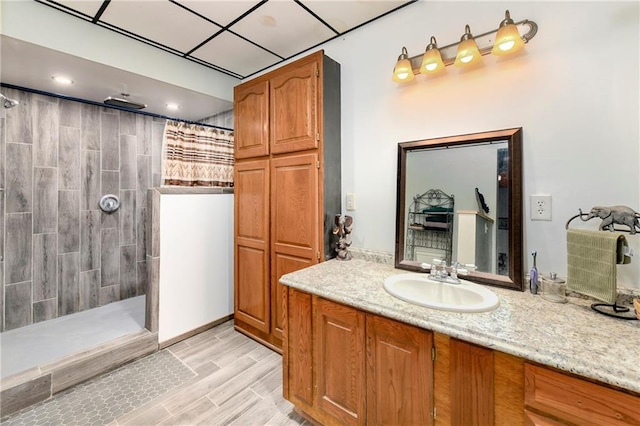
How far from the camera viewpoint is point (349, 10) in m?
1.86

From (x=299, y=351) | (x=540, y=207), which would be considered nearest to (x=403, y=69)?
(x=540, y=207)

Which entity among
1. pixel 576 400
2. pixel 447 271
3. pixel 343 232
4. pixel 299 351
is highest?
pixel 343 232

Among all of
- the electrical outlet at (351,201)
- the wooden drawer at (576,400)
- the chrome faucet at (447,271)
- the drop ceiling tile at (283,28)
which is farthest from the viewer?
the electrical outlet at (351,201)

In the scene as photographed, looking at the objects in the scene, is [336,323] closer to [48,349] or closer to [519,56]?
[519,56]

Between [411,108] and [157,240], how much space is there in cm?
225

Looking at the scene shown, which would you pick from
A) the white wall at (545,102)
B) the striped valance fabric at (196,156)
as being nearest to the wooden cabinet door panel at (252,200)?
the striped valance fabric at (196,156)

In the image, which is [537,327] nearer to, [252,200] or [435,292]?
[435,292]

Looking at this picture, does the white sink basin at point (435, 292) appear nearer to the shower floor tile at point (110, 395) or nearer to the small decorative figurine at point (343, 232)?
the small decorative figurine at point (343, 232)

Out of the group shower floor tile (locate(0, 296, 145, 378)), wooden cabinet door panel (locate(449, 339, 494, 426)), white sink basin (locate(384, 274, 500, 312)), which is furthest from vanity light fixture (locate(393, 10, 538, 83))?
shower floor tile (locate(0, 296, 145, 378))

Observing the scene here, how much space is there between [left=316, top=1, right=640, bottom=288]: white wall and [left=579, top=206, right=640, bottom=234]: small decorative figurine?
110mm

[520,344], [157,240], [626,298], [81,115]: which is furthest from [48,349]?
[626,298]

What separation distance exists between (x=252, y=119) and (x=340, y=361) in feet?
6.44

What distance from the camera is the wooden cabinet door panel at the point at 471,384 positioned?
963 millimetres

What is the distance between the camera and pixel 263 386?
1.87 metres
